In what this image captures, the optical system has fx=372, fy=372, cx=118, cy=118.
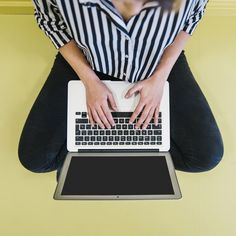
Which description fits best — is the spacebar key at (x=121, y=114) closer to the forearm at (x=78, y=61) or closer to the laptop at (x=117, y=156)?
the laptop at (x=117, y=156)

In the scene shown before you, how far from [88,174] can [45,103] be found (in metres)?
0.23

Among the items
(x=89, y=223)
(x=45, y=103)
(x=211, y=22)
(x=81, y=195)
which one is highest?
(x=211, y=22)

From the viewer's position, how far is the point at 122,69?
0.98 meters

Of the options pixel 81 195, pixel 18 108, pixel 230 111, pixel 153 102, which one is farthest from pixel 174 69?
pixel 18 108

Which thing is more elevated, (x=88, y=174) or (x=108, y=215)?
(x=88, y=174)

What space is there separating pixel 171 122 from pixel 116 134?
0.17 meters

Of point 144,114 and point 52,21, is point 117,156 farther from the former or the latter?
point 52,21

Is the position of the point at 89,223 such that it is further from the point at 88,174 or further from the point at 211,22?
the point at 211,22

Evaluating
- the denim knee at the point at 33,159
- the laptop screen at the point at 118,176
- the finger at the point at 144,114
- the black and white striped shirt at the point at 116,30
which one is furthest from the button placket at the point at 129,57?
the denim knee at the point at 33,159

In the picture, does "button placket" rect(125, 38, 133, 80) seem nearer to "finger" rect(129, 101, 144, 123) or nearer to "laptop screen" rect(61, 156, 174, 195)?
"finger" rect(129, 101, 144, 123)

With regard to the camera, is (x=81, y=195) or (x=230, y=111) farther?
(x=230, y=111)

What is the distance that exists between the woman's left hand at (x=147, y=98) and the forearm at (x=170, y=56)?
0.02 metres

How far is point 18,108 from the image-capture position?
1.25 m

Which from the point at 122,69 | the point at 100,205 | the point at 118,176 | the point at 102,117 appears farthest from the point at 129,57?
the point at 100,205
